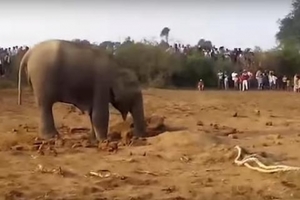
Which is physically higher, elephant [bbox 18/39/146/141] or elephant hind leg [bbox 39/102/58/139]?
elephant [bbox 18/39/146/141]

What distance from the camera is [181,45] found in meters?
36.8

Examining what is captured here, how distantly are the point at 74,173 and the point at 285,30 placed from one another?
131 feet

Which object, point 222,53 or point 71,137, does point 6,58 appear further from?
point 71,137

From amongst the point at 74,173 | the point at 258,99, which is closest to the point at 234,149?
the point at 74,173

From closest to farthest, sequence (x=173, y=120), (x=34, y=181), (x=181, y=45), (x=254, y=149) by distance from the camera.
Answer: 1. (x=34, y=181)
2. (x=254, y=149)
3. (x=173, y=120)
4. (x=181, y=45)

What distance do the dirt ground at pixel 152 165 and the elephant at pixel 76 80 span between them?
55 cm

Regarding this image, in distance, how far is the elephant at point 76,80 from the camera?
11.1 metres

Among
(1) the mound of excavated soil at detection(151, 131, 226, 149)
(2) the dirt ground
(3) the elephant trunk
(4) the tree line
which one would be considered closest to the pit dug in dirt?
(3) the elephant trunk

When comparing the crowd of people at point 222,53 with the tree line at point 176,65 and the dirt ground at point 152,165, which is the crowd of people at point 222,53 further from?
the dirt ground at point 152,165

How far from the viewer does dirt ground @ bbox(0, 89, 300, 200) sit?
6918 mm

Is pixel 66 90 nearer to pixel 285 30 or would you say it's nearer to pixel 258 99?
pixel 258 99

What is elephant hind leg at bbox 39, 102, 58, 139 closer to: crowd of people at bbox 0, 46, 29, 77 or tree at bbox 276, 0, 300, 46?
crowd of people at bbox 0, 46, 29, 77

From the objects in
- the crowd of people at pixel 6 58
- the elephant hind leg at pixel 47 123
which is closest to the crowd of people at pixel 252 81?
the crowd of people at pixel 6 58

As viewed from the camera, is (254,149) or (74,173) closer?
(74,173)
